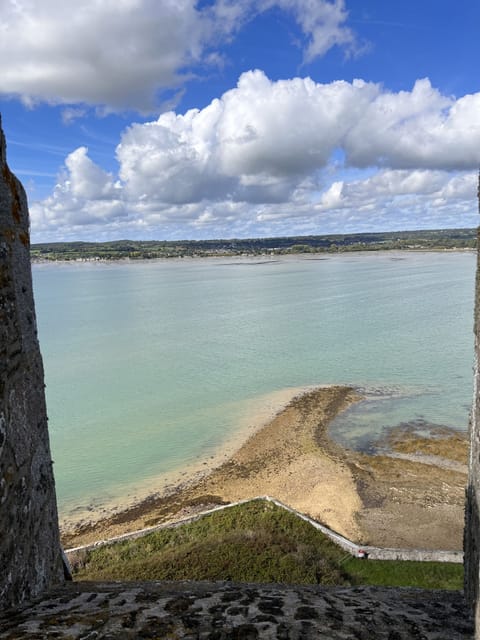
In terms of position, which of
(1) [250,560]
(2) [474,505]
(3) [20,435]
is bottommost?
(1) [250,560]

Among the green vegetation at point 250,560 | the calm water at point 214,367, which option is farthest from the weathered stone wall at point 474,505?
the calm water at point 214,367

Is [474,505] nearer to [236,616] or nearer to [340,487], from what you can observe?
[236,616]

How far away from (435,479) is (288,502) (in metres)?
6.49

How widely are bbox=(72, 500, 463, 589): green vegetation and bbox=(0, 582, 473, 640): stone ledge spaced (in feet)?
29.2

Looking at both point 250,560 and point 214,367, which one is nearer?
point 250,560

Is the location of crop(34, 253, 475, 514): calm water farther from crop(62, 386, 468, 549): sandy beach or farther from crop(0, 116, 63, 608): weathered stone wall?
crop(0, 116, 63, 608): weathered stone wall

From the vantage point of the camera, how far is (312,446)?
23641 mm

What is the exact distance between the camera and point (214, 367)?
130 ft

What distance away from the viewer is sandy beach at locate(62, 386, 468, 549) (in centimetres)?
1642

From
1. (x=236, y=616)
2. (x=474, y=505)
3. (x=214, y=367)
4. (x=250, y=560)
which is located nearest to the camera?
(x=236, y=616)

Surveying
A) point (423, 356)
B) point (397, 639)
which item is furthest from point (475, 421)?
point (423, 356)

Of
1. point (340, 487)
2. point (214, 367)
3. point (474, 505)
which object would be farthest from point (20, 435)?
point (214, 367)

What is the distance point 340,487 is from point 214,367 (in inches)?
845

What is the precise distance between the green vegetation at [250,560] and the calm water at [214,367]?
6.47m
